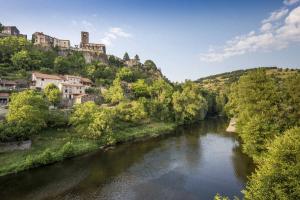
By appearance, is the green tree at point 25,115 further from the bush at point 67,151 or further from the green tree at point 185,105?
the green tree at point 185,105

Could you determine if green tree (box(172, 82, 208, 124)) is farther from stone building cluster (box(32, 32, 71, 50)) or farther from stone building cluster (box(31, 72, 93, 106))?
stone building cluster (box(32, 32, 71, 50))

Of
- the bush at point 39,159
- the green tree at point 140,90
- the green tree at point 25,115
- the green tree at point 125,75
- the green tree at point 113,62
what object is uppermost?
the green tree at point 113,62

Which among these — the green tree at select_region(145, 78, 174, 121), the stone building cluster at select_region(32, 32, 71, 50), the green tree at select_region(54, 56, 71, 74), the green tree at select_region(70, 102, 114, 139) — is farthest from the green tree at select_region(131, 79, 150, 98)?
the stone building cluster at select_region(32, 32, 71, 50)

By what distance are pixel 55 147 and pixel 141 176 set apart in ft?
60.4

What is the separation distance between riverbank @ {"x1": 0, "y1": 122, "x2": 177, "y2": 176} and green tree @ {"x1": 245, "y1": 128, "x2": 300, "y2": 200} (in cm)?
3130

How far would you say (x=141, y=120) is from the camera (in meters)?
70.6

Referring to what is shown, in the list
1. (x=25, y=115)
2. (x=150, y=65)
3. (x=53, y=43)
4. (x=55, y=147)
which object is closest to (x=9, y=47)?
(x=53, y=43)

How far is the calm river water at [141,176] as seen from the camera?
96.5 ft

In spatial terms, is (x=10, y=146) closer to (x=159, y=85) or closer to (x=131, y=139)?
(x=131, y=139)

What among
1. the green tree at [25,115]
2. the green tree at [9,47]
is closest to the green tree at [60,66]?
the green tree at [9,47]

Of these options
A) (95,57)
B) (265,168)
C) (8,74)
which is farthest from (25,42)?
(265,168)

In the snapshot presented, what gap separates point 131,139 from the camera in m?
57.8

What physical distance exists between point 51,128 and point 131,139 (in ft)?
58.7

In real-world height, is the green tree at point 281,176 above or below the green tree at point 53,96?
below
